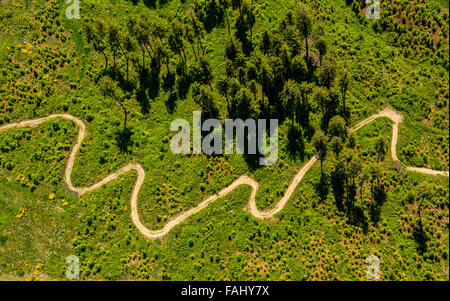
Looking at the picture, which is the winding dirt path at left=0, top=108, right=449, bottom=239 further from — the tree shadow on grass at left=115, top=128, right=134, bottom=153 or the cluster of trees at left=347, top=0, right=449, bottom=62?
the cluster of trees at left=347, top=0, right=449, bottom=62

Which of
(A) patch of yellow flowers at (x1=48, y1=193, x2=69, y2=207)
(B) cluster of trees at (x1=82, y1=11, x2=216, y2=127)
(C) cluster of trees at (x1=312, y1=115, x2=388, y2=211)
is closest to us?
(C) cluster of trees at (x1=312, y1=115, x2=388, y2=211)

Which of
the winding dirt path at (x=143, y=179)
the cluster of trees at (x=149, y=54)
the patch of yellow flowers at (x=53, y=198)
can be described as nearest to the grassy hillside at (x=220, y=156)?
the patch of yellow flowers at (x=53, y=198)

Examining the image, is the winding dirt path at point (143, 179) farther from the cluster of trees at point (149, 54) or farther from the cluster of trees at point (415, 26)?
the cluster of trees at point (415, 26)

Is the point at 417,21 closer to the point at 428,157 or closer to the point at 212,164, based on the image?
the point at 428,157

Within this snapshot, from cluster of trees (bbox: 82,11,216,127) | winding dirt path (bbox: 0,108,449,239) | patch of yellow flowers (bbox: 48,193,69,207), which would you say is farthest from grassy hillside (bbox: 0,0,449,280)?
winding dirt path (bbox: 0,108,449,239)

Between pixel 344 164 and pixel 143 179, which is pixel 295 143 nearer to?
pixel 344 164

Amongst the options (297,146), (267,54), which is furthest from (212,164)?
(267,54)

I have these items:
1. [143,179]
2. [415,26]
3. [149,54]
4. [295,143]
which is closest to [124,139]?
[143,179]
